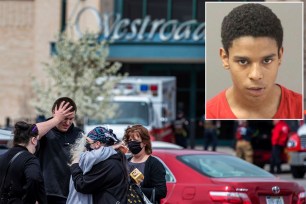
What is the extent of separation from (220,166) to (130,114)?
15454 millimetres

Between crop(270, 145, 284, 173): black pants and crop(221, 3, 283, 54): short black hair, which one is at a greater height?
crop(221, 3, 283, 54): short black hair

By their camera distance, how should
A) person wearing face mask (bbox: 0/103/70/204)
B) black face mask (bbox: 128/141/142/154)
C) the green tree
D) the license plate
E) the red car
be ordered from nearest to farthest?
1. person wearing face mask (bbox: 0/103/70/204)
2. black face mask (bbox: 128/141/142/154)
3. the red car
4. the license plate
5. the green tree

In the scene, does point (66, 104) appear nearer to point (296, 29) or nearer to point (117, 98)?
point (296, 29)

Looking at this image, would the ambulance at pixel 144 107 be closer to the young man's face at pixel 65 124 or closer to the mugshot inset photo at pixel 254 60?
the mugshot inset photo at pixel 254 60

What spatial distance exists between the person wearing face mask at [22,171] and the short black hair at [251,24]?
7.34ft

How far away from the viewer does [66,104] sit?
934 cm

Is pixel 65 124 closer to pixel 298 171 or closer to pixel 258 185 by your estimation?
pixel 258 185

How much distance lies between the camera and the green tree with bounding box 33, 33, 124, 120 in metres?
32.7

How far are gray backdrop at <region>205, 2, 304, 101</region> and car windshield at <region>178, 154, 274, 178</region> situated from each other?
2324 mm

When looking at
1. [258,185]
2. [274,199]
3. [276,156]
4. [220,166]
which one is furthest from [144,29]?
[258,185]

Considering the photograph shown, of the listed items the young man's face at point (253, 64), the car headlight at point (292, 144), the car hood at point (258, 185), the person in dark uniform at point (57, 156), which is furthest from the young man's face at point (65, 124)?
the car headlight at point (292, 144)

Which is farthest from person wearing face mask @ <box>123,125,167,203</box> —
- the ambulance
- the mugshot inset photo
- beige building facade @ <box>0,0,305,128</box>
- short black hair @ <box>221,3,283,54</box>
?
beige building facade @ <box>0,0,305,128</box>

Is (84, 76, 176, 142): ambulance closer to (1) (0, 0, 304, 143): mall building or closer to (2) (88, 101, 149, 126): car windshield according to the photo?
(2) (88, 101, 149, 126): car windshield

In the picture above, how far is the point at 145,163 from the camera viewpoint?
10.0 m
